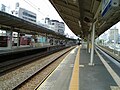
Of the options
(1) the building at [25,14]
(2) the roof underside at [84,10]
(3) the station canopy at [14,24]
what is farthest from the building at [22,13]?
(2) the roof underside at [84,10]

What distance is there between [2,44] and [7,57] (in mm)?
24053

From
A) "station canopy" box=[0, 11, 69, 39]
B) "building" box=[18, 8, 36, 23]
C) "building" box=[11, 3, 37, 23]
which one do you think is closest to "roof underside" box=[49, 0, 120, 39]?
"station canopy" box=[0, 11, 69, 39]

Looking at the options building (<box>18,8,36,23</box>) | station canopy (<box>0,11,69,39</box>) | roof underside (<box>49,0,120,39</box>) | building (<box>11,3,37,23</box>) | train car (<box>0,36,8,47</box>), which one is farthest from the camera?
building (<box>18,8,36,23</box>)

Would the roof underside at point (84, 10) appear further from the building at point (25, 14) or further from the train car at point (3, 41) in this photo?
the building at point (25, 14)

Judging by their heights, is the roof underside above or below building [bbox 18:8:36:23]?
Answer: below

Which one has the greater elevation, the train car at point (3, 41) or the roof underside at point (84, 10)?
the roof underside at point (84, 10)

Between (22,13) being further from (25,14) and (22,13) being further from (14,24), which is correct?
(14,24)

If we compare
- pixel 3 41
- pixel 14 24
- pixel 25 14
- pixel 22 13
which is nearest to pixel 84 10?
pixel 14 24

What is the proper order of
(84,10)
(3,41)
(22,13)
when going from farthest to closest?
(22,13) → (3,41) → (84,10)

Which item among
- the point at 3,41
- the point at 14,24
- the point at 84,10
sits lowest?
the point at 3,41

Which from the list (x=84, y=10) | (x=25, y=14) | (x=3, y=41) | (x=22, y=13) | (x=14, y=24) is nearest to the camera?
(x=84, y=10)

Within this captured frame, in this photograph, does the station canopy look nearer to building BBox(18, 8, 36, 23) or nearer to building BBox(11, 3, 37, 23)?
building BBox(11, 3, 37, 23)

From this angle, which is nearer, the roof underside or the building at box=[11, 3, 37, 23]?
the roof underside

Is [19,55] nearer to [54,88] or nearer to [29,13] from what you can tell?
[54,88]
